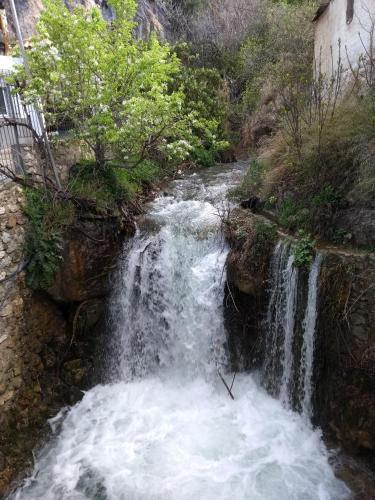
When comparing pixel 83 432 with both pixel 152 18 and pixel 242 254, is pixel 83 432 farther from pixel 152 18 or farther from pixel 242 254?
pixel 152 18

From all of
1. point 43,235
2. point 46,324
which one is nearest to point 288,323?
point 46,324

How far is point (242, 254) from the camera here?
7.11 metres

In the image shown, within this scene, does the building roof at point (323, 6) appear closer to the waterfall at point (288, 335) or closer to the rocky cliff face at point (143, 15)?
the rocky cliff face at point (143, 15)

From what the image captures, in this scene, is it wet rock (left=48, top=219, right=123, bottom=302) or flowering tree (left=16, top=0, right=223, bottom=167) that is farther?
wet rock (left=48, top=219, right=123, bottom=302)

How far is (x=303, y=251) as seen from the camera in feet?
20.5

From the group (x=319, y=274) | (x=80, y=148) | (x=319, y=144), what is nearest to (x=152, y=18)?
(x=80, y=148)

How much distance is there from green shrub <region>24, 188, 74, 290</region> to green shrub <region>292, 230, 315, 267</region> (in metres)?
4.33

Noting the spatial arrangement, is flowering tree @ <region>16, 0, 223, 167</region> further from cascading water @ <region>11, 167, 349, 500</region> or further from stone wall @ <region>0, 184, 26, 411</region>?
cascading water @ <region>11, 167, 349, 500</region>

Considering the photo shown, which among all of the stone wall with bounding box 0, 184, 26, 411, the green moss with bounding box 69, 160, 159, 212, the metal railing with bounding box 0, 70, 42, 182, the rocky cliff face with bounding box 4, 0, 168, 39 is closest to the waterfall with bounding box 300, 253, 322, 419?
the green moss with bounding box 69, 160, 159, 212

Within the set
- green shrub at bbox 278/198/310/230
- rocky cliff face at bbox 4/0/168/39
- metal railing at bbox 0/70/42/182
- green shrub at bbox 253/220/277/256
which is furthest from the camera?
→ rocky cliff face at bbox 4/0/168/39

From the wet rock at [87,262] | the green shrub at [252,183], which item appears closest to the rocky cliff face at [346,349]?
the green shrub at [252,183]

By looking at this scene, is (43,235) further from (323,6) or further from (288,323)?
(323,6)

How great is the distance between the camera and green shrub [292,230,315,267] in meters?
6.17

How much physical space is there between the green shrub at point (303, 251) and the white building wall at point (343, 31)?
10.7ft
